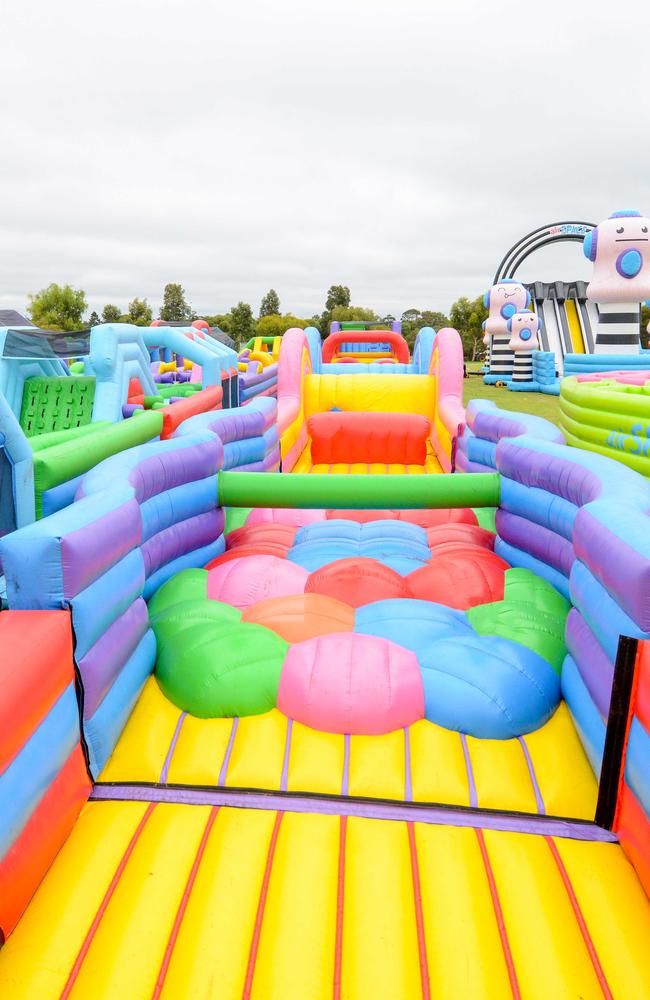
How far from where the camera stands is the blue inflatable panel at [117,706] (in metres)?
2.20

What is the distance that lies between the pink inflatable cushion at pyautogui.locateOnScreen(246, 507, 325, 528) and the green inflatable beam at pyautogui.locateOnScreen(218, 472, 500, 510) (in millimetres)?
724

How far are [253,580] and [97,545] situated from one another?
4.05 feet

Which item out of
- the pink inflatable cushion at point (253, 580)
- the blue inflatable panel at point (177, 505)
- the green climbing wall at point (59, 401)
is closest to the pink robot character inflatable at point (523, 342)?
the green climbing wall at point (59, 401)

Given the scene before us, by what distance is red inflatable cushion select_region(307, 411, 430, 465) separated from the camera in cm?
714

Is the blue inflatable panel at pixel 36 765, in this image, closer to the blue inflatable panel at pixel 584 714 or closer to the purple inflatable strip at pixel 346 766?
the purple inflatable strip at pixel 346 766

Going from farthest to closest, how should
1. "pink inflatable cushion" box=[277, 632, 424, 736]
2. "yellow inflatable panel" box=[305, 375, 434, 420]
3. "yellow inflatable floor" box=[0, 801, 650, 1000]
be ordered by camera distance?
"yellow inflatable panel" box=[305, 375, 434, 420]
"pink inflatable cushion" box=[277, 632, 424, 736]
"yellow inflatable floor" box=[0, 801, 650, 1000]

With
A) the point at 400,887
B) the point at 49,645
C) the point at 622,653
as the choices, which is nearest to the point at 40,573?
the point at 49,645

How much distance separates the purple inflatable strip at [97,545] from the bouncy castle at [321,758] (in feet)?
0.04

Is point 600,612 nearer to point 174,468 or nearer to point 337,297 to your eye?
point 174,468

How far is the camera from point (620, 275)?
42.1ft

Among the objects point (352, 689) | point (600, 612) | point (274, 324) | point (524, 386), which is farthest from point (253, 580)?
point (274, 324)

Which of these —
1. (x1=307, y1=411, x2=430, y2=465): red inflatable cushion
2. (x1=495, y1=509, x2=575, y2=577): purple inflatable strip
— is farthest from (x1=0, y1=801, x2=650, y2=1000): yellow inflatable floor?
(x1=307, y1=411, x2=430, y2=465): red inflatable cushion

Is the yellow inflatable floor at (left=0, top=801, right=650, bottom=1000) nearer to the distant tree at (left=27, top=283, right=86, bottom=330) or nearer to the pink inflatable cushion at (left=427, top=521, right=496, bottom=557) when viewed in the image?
the pink inflatable cushion at (left=427, top=521, right=496, bottom=557)

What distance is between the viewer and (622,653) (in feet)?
6.45
